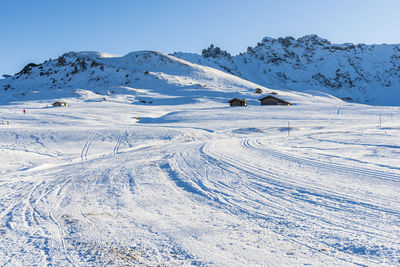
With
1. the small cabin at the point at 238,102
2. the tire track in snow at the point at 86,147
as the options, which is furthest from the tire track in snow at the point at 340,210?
the small cabin at the point at 238,102

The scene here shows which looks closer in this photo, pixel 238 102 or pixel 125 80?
pixel 238 102

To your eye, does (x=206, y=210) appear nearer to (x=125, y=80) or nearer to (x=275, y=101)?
(x=275, y=101)

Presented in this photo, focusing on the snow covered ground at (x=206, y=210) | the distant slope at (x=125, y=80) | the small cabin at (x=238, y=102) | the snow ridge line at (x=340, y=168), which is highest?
the distant slope at (x=125, y=80)

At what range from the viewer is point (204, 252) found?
5.65 metres

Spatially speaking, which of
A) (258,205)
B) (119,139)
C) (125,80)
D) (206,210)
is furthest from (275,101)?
(125,80)

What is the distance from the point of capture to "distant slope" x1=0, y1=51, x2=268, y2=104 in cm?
9262

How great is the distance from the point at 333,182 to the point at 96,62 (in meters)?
136

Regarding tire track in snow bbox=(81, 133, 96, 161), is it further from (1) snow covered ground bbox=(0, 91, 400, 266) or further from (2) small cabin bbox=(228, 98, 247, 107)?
(2) small cabin bbox=(228, 98, 247, 107)


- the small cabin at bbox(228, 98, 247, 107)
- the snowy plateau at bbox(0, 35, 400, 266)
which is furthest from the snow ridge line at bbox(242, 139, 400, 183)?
the small cabin at bbox(228, 98, 247, 107)

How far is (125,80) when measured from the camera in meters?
117

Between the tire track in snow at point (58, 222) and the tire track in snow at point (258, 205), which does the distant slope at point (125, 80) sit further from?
the tire track in snow at point (258, 205)

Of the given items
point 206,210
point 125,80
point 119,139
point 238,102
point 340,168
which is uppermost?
point 125,80

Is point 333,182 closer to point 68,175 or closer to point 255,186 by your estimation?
point 255,186

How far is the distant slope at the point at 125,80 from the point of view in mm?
92625
